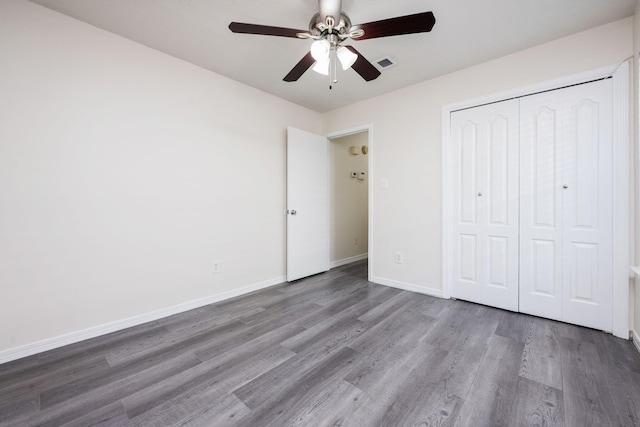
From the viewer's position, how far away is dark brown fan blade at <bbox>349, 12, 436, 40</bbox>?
1.46m

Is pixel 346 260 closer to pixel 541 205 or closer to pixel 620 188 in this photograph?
pixel 541 205

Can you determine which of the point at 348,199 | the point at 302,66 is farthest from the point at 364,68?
the point at 348,199

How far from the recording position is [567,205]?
2.17 meters

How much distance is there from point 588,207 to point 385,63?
2158 mm

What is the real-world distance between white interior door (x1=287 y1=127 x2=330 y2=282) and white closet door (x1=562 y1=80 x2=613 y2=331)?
103 inches

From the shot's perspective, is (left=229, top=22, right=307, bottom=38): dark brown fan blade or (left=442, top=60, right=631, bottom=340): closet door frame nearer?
(left=229, top=22, right=307, bottom=38): dark brown fan blade

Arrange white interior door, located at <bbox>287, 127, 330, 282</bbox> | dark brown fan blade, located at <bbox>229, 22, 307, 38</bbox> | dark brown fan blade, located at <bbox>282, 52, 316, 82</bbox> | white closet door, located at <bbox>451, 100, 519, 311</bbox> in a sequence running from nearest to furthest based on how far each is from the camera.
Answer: dark brown fan blade, located at <bbox>229, 22, 307, 38</bbox> < dark brown fan blade, located at <bbox>282, 52, 316, 82</bbox> < white closet door, located at <bbox>451, 100, 519, 311</bbox> < white interior door, located at <bbox>287, 127, 330, 282</bbox>

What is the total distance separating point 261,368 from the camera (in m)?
1.64

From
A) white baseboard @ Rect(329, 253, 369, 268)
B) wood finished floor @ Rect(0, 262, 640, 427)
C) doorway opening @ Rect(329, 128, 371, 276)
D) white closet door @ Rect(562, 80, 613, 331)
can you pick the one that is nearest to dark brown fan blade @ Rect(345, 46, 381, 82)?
white closet door @ Rect(562, 80, 613, 331)

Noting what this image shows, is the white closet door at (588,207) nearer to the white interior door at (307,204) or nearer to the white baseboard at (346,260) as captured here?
the white interior door at (307,204)

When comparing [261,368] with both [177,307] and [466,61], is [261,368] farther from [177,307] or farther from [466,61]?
[466,61]

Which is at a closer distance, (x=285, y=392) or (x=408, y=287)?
(x=285, y=392)

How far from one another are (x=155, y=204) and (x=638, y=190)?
12.6ft

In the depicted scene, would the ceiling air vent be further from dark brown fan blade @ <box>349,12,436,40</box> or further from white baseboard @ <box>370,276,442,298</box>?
white baseboard @ <box>370,276,442,298</box>
